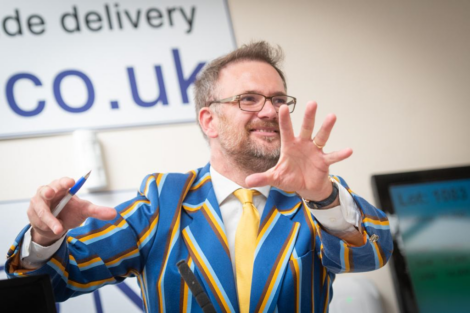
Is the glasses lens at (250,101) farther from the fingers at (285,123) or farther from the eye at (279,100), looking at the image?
the fingers at (285,123)

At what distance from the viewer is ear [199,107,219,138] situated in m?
1.84

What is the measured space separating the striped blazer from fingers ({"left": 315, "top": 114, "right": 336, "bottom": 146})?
0.25m

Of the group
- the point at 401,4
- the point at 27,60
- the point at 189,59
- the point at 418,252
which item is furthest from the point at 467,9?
the point at 27,60

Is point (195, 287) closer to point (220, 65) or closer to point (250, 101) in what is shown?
point (250, 101)

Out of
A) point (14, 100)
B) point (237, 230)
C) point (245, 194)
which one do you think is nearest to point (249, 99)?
point (245, 194)

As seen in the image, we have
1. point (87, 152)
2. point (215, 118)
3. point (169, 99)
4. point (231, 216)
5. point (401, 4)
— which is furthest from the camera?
point (401, 4)

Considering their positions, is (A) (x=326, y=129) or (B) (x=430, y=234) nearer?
(A) (x=326, y=129)

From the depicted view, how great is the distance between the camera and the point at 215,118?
6.02ft

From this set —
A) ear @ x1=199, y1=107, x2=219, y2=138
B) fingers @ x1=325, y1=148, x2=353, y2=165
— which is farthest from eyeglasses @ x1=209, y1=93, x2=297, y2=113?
fingers @ x1=325, y1=148, x2=353, y2=165

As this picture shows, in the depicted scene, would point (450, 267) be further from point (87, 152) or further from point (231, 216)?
point (87, 152)

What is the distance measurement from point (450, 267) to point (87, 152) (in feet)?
5.32

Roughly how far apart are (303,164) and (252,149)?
41 cm

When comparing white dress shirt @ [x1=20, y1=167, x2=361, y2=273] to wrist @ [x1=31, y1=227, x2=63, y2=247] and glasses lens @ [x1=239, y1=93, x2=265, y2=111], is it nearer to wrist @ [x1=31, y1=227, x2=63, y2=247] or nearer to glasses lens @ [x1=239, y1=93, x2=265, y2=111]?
wrist @ [x1=31, y1=227, x2=63, y2=247]

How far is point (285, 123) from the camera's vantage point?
47.5 inches
